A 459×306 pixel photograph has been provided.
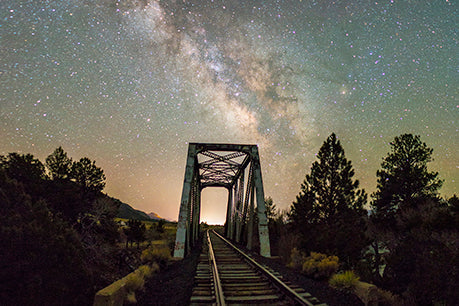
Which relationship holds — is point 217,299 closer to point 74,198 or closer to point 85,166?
point 74,198

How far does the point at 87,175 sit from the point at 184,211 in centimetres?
1745

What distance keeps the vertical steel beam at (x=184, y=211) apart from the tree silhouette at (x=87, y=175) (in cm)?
1558

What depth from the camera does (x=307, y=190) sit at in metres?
28.8

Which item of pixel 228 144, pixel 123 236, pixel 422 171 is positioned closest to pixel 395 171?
pixel 422 171

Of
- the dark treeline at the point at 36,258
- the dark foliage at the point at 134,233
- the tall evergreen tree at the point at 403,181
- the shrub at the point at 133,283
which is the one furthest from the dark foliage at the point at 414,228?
the dark foliage at the point at 134,233

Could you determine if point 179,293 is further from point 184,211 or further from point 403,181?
point 403,181

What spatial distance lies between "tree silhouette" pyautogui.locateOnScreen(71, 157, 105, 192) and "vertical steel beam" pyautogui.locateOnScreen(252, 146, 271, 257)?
59.9 feet

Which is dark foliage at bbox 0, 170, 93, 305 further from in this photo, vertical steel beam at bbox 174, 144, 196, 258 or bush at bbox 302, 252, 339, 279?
bush at bbox 302, 252, 339, 279

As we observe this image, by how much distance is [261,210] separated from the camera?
12.4 m

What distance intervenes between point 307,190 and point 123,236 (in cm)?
1966

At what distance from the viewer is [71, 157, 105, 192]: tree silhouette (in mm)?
24859

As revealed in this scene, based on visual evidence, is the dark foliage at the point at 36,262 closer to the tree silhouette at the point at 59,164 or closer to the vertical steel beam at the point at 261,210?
the vertical steel beam at the point at 261,210

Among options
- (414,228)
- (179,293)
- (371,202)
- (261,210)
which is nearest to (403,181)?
(371,202)

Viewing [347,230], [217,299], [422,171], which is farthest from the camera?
[422,171]
